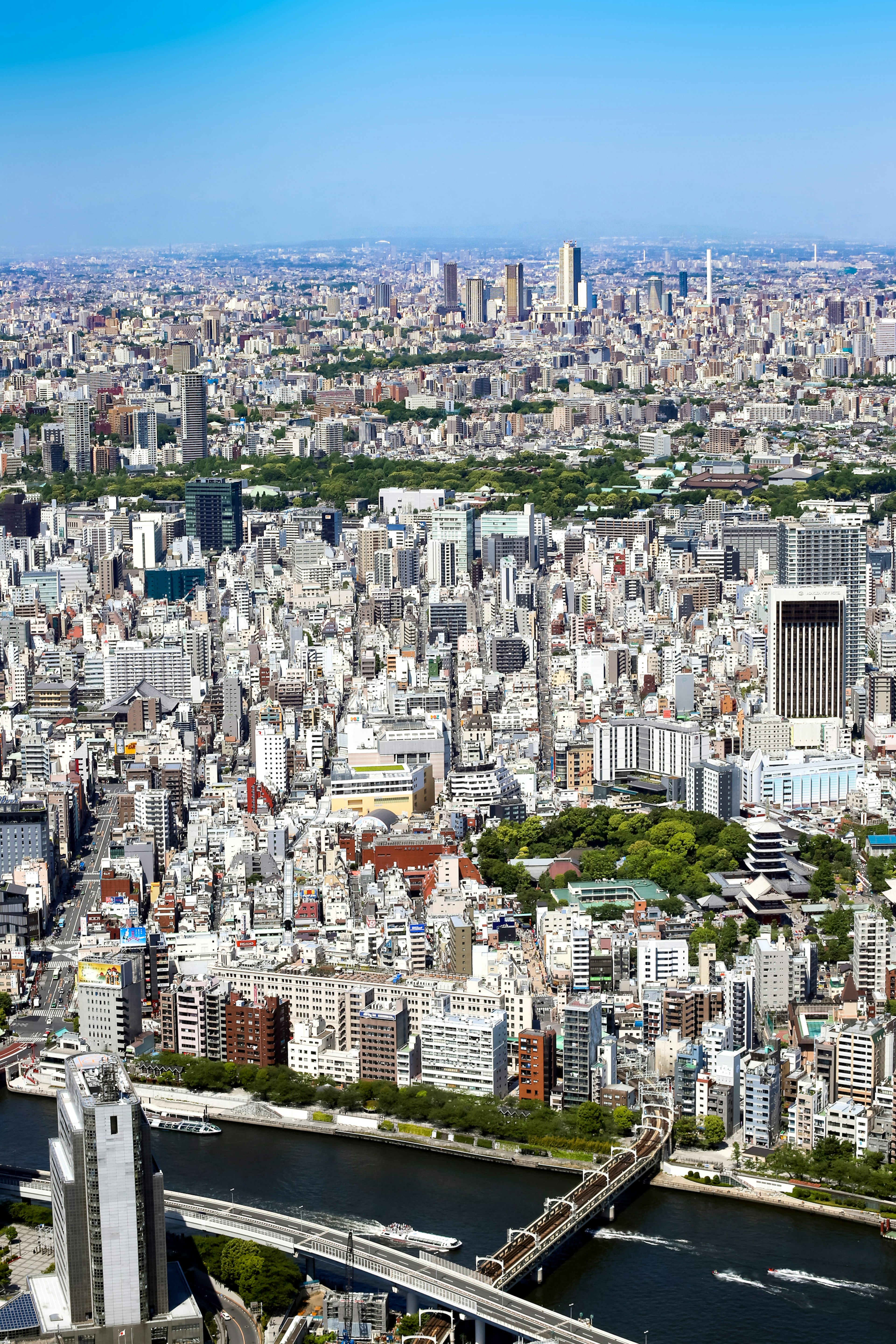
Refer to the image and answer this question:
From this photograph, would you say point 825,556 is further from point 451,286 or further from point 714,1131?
point 451,286

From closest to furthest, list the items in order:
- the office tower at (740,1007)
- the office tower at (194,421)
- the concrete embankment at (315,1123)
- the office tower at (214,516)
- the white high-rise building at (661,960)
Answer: the concrete embankment at (315,1123) → the office tower at (740,1007) → the white high-rise building at (661,960) → the office tower at (214,516) → the office tower at (194,421)

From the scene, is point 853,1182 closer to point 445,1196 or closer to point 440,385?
point 445,1196

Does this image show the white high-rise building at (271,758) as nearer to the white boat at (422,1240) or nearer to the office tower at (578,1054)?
the office tower at (578,1054)

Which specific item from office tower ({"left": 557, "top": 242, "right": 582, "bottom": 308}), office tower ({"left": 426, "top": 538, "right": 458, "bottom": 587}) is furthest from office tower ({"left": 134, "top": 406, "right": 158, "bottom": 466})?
office tower ({"left": 557, "top": 242, "right": 582, "bottom": 308})

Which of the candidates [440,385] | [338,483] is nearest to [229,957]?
[338,483]

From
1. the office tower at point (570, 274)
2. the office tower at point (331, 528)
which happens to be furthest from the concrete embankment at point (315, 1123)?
the office tower at point (570, 274)
